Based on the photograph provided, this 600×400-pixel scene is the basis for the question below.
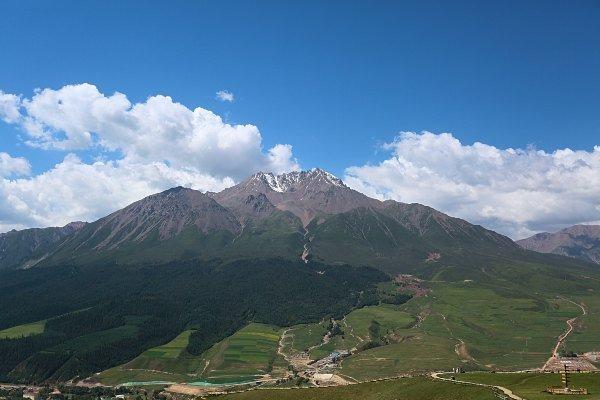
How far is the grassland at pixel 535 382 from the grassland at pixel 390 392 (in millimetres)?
8017

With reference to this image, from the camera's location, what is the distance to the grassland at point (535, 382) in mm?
99625

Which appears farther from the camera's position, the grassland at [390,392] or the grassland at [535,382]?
the grassland at [390,392]

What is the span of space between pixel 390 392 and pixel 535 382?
3357 centimetres

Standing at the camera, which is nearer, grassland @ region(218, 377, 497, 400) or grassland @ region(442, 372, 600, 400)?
grassland @ region(442, 372, 600, 400)

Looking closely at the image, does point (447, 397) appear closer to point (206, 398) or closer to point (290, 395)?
point (290, 395)

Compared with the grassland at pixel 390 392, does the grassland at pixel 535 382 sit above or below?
above

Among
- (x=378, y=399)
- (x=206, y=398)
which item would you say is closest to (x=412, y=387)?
(x=378, y=399)

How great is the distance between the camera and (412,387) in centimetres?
13338

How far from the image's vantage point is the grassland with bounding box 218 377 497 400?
11506 cm

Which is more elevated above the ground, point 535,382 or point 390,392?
point 535,382

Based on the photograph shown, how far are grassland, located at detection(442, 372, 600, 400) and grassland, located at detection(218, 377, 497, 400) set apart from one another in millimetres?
8017

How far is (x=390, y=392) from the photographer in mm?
133000

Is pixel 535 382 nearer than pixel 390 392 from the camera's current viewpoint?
Yes

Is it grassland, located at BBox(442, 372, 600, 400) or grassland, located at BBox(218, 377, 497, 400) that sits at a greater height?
grassland, located at BBox(442, 372, 600, 400)
